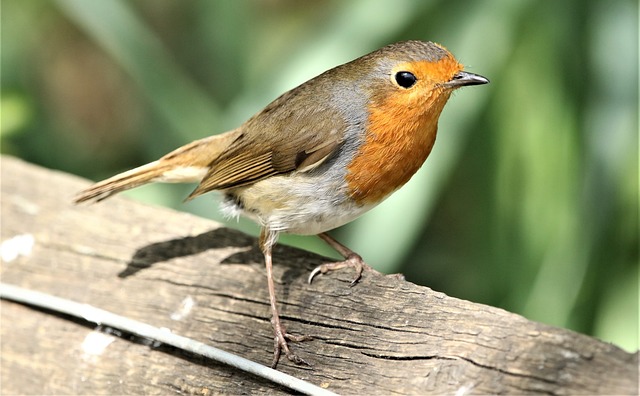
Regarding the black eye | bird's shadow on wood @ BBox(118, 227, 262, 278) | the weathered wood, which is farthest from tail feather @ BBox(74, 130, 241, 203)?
the black eye

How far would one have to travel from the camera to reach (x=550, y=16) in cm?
359

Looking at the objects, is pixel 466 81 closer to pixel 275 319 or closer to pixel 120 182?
pixel 275 319

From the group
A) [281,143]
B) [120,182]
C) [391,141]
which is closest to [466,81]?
[391,141]

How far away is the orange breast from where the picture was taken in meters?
2.56

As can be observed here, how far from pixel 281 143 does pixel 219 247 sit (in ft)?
1.29

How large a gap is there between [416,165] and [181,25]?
8.14 feet

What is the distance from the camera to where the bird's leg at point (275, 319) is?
6.93ft

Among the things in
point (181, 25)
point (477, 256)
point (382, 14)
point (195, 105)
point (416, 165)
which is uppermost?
point (181, 25)

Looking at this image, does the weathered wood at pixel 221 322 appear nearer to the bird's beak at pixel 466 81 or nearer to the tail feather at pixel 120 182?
the tail feather at pixel 120 182

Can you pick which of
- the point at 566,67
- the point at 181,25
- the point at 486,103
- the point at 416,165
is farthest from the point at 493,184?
the point at 181,25

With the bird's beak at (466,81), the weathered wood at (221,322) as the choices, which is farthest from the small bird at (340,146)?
the weathered wood at (221,322)

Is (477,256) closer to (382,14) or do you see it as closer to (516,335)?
(382,14)

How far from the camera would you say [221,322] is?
7.66 ft

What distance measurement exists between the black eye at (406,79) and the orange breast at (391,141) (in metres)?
0.02
